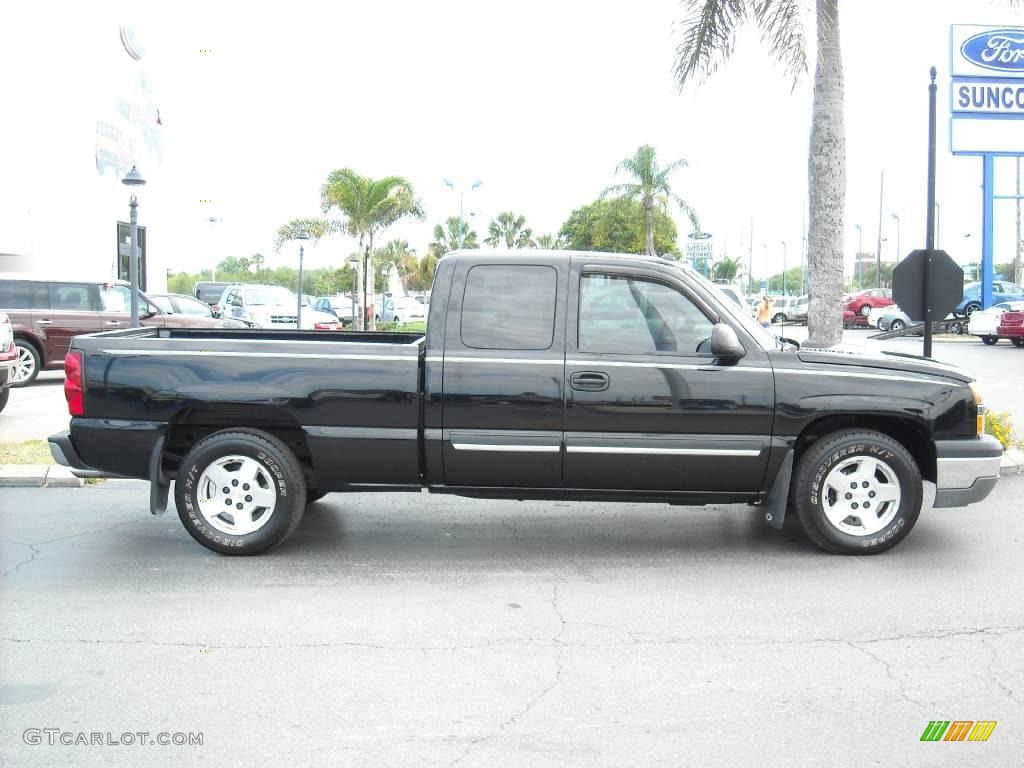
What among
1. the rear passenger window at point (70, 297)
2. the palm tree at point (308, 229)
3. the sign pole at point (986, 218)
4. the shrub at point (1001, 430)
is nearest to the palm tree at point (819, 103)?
the shrub at point (1001, 430)

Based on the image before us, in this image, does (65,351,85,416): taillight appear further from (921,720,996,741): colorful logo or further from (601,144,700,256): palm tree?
(601,144,700,256): palm tree

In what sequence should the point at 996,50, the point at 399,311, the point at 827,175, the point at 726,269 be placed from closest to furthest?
the point at 827,175
the point at 996,50
the point at 399,311
the point at 726,269

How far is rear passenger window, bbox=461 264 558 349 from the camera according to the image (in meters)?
6.39

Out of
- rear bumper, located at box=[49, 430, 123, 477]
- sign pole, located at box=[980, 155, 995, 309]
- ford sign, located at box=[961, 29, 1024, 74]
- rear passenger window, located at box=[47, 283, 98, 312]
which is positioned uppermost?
ford sign, located at box=[961, 29, 1024, 74]

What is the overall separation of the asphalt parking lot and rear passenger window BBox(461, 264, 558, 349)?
4.51 feet

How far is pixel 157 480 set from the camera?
6.54 m

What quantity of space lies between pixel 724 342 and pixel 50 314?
14.0 meters

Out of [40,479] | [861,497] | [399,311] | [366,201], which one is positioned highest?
[366,201]

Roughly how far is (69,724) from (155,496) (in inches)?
103

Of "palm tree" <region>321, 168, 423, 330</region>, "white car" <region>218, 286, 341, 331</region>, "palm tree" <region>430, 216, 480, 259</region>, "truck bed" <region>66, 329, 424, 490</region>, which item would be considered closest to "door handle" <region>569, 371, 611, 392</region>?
"truck bed" <region>66, 329, 424, 490</region>

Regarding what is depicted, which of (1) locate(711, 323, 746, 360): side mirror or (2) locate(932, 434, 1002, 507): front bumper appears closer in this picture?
(1) locate(711, 323, 746, 360): side mirror

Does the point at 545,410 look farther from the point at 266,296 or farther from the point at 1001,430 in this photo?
the point at 266,296

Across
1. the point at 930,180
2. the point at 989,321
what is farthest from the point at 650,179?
the point at 930,180

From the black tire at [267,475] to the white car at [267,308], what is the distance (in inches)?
867
